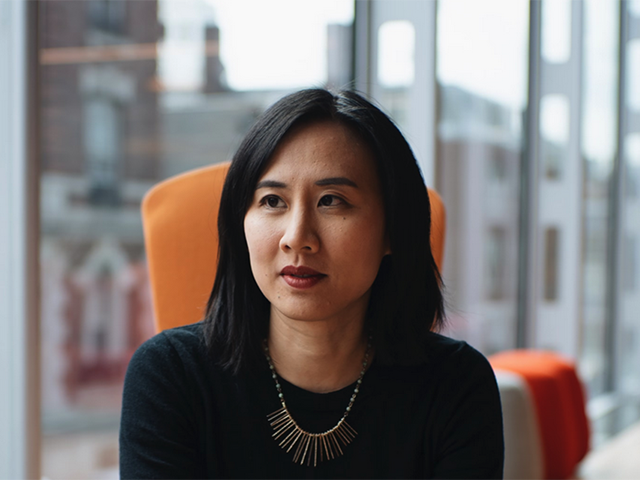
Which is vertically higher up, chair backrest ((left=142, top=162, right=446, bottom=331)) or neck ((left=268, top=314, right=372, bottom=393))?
chair backrest ((left=142, top=162, right=446, bottom=331))

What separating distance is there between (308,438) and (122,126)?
11.2ft

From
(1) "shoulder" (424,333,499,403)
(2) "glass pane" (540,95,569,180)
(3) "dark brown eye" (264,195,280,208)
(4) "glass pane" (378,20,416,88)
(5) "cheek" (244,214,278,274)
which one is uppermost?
(4) "glass pane" (378,20,416,88)

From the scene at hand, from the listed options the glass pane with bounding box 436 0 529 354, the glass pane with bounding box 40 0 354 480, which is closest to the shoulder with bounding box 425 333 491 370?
the glass pane with bounding box 40 0 354 480

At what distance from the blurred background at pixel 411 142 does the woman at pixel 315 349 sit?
1.66 ft

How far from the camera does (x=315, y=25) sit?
8.27 feet

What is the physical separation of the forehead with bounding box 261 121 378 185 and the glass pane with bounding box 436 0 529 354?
1618 millimetres

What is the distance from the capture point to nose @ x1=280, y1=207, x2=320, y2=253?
103 centimetres

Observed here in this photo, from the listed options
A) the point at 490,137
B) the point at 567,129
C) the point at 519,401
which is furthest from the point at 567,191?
the point at 519,401

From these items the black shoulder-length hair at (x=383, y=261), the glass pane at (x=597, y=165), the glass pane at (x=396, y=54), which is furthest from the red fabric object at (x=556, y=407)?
the glass pane at (x=597, y=165)

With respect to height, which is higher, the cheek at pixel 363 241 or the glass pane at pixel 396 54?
the glass pane at pixel 396 54

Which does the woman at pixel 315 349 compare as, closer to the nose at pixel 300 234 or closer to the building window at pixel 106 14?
the nose at pixel 300 234

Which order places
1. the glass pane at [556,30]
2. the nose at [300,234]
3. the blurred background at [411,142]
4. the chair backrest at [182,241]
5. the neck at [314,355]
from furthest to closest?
the glass pane at [556,30] < the blurred background at [411,142] < the chair backrest at [182,241] < the neck at [314,355] < the nose at [300,234]

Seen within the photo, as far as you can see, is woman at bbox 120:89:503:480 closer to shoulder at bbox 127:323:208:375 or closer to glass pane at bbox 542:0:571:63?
shoulder at bbox 127:323:208:375

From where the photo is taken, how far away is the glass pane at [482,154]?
2885 millimetres
